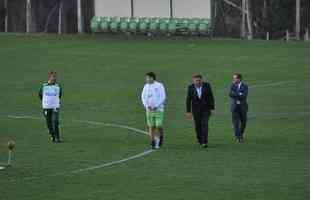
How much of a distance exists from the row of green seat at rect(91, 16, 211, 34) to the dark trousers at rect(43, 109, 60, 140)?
37385 millimetres

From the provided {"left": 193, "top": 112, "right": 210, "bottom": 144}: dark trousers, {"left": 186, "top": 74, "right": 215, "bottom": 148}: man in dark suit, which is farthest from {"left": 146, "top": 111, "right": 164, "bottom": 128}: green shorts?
{"left": 193, "top": 112, "right": 210, "bottom": 144}: dark trousers

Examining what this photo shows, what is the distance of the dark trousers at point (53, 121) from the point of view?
29.8m

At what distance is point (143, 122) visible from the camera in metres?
35.2

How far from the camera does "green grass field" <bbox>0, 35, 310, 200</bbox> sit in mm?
21656

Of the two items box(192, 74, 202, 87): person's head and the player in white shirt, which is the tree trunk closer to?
box(192, 74, 202, 87): person's head

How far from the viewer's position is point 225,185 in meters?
21.5

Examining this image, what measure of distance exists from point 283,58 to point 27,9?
78.6 feet

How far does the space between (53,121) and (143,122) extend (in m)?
5.83

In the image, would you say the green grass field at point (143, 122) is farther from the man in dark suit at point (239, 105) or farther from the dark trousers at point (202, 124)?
the man in dark suit at point (239, 105)

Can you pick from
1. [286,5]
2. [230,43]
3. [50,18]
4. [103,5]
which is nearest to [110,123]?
[230,43]

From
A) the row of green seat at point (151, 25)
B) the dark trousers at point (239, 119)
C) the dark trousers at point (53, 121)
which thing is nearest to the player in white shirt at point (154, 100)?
the dark trousers at point (239, 119)

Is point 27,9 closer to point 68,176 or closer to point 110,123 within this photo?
point 110,123

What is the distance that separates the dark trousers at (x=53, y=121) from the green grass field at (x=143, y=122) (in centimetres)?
46

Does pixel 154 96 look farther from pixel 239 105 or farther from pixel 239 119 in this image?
pixel 239 119
